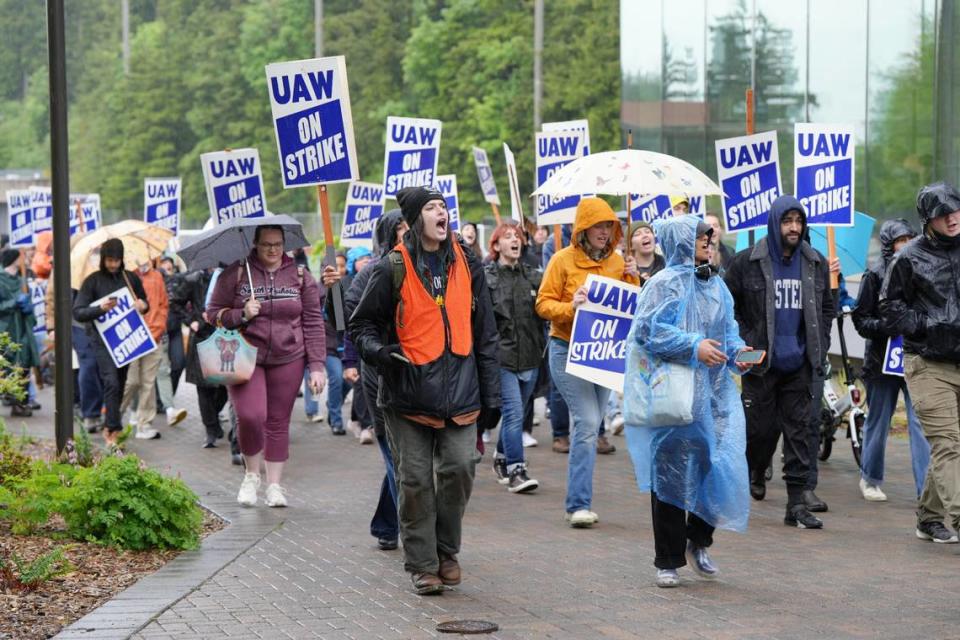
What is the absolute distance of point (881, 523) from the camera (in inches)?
401

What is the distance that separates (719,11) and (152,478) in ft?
59.3

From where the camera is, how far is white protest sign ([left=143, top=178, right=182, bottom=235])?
21422mm

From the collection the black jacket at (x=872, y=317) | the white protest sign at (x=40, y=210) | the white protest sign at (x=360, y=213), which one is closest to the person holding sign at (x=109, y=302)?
the white protest sign at (x=360, y=213)

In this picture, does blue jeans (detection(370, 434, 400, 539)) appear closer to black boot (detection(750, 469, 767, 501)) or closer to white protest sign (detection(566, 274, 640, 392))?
white protest sign (detection(566, 274, 640, 392))

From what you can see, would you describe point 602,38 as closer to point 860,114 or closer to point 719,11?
point 719,11

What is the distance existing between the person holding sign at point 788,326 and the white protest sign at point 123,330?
669 centimetres

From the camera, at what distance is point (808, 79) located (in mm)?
22266

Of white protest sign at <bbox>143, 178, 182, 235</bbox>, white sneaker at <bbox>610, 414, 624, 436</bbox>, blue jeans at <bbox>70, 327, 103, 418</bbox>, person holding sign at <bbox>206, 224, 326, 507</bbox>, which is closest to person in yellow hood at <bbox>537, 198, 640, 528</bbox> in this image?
person holding sign at <bbox>206, 224, 326, 507</bbox>

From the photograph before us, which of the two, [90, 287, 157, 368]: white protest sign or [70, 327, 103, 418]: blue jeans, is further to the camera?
[70, 327, 103, 418]: blue jeans

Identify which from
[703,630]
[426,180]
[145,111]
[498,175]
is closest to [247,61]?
[145,111]

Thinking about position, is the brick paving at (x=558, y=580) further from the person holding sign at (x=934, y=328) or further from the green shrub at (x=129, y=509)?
the person holding sign at (x=934, y=328)

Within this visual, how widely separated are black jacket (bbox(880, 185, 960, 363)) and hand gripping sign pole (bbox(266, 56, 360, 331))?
11.0 ft

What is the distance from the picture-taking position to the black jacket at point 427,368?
789 centimetres

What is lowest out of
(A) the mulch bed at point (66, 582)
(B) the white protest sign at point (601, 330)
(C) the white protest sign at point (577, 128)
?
(A) the mulch bed at point (66, 582)
